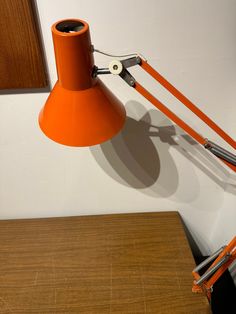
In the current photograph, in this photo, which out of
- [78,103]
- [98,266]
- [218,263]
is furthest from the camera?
[98,266]

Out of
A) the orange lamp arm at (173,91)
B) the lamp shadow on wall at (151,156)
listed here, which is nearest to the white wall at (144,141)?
the lamp shadow on wall at (151,156)

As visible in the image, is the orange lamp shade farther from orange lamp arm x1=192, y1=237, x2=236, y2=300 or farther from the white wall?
orange lamp arm x1=192, y1=237, x2=236, y2=300

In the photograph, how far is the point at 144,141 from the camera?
42.8 inches

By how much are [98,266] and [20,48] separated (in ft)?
2.39

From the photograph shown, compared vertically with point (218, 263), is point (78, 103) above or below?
above

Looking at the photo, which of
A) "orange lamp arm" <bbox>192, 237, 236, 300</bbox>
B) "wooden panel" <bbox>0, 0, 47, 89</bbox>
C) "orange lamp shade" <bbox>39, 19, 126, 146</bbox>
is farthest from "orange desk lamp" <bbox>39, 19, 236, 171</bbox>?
"orange lamp arm" <bbox>192, 237, 236, 300</bbox>

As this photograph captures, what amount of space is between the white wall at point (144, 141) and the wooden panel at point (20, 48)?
0.04m

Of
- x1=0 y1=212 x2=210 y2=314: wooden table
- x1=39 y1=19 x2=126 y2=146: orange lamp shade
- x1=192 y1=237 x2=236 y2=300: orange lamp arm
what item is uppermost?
x1=39 y1=19 x2=126 y2=146: orange lamp shade

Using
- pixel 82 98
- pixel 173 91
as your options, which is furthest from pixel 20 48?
pixel 173 91

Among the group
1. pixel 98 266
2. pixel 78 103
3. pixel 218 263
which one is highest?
pixel 78 103

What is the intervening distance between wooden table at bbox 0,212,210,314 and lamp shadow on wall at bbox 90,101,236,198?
156mm

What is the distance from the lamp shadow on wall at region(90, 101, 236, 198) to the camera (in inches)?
41.2

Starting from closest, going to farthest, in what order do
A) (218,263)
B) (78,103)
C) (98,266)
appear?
1. (78,103)
2. (218,263)
3. (98,266)

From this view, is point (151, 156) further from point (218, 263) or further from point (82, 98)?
point (82, 98)
